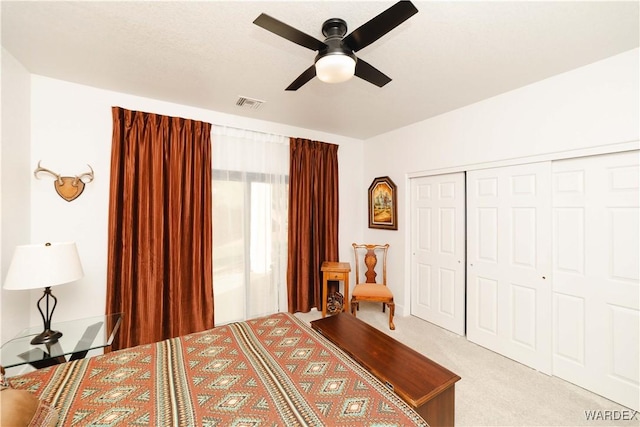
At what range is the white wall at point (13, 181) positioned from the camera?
187 centimetres

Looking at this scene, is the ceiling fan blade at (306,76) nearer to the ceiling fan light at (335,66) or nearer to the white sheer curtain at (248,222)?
the ceiling fan light at (335,66)

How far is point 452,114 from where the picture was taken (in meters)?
3.01

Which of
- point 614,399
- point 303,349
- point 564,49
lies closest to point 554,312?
point 614,399

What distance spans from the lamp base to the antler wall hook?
117 cm

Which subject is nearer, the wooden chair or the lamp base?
the lamp base

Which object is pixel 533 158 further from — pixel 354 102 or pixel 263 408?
pixel 263 408

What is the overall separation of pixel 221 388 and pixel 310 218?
258 centimetres

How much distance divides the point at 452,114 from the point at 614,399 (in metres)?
2.92

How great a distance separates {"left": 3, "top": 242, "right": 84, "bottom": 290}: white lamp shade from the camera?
1664mm

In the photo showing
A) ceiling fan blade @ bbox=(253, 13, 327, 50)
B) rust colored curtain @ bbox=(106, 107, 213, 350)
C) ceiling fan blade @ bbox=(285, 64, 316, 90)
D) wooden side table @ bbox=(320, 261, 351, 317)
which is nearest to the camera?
ceiling fan blade @ bbox=(253, 13, 327, 50)

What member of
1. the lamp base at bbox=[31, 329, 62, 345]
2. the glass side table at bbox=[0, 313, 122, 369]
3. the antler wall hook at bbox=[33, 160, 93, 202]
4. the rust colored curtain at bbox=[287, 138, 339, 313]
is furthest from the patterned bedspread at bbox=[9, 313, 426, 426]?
the rust colored curtain at bbox=[287, 138, 339, 313]

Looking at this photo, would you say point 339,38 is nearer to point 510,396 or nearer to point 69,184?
point 69,184

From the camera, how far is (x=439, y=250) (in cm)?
327

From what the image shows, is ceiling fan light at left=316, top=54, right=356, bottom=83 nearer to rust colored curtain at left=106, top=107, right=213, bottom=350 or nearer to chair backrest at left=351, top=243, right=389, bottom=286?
rust colored curtain at left=106, top=107, right=213, bottom=350
